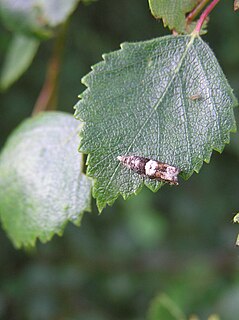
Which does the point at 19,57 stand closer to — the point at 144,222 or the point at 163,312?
the point at 163,312

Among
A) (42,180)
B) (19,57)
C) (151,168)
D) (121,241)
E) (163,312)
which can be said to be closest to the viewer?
(151,168)

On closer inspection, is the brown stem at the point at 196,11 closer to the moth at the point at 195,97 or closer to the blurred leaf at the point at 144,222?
the moth at the point at 195,97

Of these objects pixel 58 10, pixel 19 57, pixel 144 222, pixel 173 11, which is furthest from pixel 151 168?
pixel 144 222

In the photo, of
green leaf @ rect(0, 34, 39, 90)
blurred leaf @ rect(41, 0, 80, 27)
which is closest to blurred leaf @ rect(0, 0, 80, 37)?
blurred leaf @ rect(41, 0, 80, 27)

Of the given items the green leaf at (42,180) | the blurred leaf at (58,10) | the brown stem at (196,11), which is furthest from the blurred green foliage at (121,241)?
the brown stem at (196,11)

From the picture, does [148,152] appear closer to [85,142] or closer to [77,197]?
[85,142]

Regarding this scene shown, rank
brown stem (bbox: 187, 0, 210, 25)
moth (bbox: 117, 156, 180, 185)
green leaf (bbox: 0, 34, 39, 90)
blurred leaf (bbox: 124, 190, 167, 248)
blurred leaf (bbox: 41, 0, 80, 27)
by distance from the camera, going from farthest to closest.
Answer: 1. blurred leaf (bbox: 124, 190, 167, 248)
2. green leaf (bbox: 0, 34, 39, 90)
3. blurred leaf (bbox: 41, 0, 80, 27)
4. brown stem (bbox: 187, 0, 210, 25)
5. moth (bbox: 117, 156, 180, 185)

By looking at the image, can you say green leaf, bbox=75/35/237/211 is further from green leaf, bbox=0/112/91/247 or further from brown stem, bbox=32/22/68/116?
brown stem, bbox=32/22/68/116
